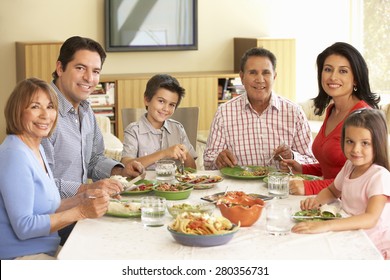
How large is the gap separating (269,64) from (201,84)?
3.87m

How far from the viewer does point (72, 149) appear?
136 inches

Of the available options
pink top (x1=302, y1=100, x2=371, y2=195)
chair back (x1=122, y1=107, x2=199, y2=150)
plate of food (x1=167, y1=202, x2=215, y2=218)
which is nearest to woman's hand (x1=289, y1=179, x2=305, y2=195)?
pink top (x1=302, y1=100, x2=371, y2=195)

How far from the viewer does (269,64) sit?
3982 mm

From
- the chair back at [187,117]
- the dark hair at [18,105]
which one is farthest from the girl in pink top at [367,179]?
the chair back at [187,117]

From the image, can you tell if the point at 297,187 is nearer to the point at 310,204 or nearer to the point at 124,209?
the point at 310,204

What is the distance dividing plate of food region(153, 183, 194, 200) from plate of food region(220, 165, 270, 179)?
0.38 m

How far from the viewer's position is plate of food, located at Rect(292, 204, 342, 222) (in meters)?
2.64

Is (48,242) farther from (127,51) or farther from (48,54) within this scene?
(127,51)

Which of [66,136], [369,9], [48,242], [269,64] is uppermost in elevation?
[369,9]

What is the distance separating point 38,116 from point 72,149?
741 mm

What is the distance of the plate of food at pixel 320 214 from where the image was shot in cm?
264

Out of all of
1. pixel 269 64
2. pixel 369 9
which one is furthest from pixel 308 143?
pixel 369 9

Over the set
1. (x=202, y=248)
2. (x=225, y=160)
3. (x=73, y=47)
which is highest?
(x=73, y=47)

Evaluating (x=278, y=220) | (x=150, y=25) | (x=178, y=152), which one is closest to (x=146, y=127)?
(x=178, y=152)
